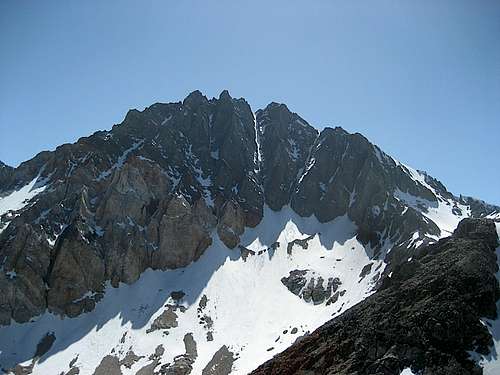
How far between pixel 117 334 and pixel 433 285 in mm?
64569

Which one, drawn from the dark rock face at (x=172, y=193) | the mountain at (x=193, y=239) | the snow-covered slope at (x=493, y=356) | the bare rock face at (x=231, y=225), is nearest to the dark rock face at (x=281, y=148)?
the dark rock face at (x=172, y=193)

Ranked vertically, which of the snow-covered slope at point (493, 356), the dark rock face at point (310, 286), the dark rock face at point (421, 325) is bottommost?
the snow-covered slope at point (493, 356)

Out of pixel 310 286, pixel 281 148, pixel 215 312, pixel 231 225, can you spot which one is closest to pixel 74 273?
pixel 215 312

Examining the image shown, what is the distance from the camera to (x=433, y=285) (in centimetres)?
4716

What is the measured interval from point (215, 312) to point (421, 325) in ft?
204

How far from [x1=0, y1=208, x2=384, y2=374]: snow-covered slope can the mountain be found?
13.5 inches

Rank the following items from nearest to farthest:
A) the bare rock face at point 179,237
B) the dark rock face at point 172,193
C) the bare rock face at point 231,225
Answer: the dark rock face at point 172,193 → the bare rock face at point 179,237 → the bare rock face at point 231,225

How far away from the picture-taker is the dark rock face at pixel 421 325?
4044 cm

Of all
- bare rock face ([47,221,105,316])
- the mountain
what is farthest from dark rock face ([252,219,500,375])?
bare rock face ([47,221,105,316])

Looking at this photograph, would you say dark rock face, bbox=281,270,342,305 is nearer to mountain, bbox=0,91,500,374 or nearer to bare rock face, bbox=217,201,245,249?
mountain, bbox=0,91,500,374

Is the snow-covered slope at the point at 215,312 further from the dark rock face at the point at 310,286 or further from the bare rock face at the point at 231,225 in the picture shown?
the bare rock face at the point at 231,225

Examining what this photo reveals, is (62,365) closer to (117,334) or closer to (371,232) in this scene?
(117,334)

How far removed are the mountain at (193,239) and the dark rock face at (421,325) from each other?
243 inches

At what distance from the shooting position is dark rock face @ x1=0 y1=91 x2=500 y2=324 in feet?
335
